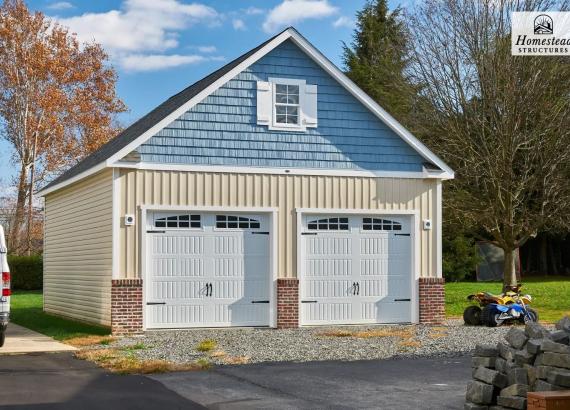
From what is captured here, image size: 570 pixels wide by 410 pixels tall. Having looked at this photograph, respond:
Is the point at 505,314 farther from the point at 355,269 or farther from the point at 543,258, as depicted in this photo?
the point at 543,258

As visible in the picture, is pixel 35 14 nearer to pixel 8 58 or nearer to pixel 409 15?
pixel 8 58

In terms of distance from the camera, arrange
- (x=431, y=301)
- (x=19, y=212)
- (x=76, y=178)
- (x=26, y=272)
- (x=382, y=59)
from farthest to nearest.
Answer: (x=19, y=212)
(x=26, y=272)
(x=382, y=59)
(x=76, y=178)
(x=431, y=301)

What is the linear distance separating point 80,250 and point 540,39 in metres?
15.5

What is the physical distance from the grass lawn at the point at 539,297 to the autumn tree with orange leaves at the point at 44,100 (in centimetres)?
1864

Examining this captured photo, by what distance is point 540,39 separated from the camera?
28.0 meters

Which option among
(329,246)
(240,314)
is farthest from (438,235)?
(240,314)

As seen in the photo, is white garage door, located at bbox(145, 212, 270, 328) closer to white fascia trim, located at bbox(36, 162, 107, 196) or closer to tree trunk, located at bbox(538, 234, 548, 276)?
white fascia trim, located at bbox(36, 162, 107, 196)

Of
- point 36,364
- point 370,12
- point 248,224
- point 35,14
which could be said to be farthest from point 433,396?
point 370,12

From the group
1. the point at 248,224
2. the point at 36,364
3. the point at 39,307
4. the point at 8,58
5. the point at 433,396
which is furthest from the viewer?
the point at 8,58

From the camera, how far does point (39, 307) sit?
28.5 m

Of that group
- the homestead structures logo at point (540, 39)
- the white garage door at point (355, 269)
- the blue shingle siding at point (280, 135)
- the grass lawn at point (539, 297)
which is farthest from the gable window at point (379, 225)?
the homestead structures logo at point (540, 39)

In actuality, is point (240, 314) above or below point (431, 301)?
below

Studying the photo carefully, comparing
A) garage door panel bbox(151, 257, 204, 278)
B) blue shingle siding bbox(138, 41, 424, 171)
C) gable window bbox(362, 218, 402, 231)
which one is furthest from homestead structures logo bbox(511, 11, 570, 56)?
garage door panel bbox(151, 257, 204, 278)

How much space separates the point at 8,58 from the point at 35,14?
232 centimetres
